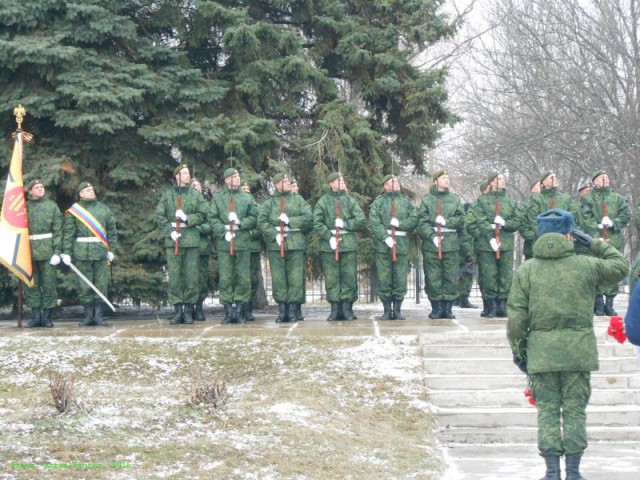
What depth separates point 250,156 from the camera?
16.6 m

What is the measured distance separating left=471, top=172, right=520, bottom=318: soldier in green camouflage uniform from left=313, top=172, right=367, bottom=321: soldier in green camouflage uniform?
69.3 inches

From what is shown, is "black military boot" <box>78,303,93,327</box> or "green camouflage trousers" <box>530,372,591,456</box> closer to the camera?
"green camouflage trousers" <box>530,372,591,456</box>

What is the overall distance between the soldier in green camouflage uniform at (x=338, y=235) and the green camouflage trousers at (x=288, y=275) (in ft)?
1.27

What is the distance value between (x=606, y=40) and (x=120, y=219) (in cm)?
1332

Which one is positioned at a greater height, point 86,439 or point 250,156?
point 250,156

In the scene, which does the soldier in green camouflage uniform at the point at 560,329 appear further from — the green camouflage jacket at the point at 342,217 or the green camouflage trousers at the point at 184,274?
the green camouflage trousers at the point at 184,274

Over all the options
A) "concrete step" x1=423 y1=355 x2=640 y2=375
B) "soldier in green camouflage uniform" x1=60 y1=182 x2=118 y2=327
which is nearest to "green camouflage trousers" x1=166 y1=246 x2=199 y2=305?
"soldier in green camouflage uniform" x1=60 y1=182 x2=118 y2=327

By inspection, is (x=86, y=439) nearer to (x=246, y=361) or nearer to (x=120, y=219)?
(x=246, y=361)

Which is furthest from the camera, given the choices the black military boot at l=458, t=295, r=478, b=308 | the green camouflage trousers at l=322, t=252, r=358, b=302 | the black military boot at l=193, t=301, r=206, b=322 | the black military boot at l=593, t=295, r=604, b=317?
the black military boot at l=458, t=295, r=478, b=308

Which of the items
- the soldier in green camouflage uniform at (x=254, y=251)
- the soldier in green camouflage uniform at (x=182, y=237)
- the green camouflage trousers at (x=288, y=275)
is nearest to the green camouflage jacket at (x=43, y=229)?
the soldier in green camouflage uniform at (x=182, y=237)

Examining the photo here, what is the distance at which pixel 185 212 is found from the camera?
14.4m

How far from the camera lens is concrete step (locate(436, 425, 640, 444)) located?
943cm

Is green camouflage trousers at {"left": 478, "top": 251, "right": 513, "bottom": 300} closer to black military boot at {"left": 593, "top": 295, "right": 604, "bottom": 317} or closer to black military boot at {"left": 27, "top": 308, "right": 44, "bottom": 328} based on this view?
black military boot at {"left": 593, "top": 295, "right": 604, "bottom": 317}

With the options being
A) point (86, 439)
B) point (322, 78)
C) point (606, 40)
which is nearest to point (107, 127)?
point (322, 78)
